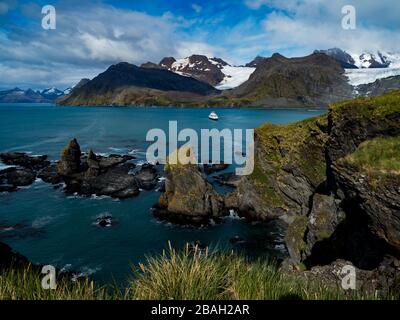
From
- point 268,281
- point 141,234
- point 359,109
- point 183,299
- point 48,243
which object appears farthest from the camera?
point 141,234

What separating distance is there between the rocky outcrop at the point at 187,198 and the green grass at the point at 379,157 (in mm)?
32323

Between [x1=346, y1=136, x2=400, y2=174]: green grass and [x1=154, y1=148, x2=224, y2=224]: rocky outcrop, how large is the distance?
1273 inches

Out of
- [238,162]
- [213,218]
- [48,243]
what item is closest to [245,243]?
[213,218]

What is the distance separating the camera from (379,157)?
1764cm

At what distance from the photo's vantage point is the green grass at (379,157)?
16.6 m

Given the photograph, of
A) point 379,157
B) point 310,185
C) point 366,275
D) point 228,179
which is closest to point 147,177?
point 228,179

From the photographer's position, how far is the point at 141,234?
147ft

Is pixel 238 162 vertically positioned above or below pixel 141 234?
above

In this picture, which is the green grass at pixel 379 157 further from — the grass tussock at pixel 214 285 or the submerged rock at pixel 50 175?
the submerged rock at pixel 50 175

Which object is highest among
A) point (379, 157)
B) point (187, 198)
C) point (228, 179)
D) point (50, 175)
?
point (379, 157)

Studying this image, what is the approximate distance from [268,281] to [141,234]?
37.7 meters

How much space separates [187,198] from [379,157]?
113 ft

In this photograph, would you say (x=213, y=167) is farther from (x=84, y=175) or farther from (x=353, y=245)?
(x=353, y=245)

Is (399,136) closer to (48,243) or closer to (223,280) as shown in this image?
(223,280)
